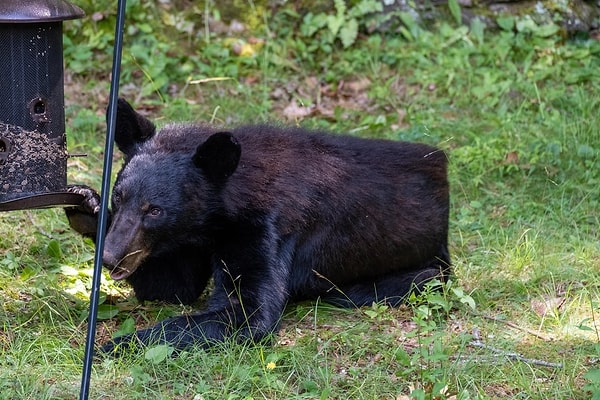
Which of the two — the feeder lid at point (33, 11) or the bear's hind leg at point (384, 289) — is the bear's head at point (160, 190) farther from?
the bear's hind leg at point (384, 289)

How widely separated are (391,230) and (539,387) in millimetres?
1542

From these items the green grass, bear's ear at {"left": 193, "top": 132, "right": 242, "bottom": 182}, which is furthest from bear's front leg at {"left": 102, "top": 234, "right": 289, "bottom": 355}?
bear's ear at {"left": 193, "top": 132, "right": 242, "bottom": 182}

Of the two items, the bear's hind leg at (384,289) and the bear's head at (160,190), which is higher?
the bear's head at (160,190)

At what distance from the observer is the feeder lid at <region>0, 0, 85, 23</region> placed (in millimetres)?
4535

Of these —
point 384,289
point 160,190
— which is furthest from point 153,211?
point 384,289

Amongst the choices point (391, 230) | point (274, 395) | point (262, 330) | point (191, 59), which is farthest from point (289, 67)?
point (274, 395)

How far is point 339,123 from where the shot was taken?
8797 mm

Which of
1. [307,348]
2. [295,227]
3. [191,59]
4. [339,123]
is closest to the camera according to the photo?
[307,348]

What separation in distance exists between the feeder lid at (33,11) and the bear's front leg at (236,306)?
153cm

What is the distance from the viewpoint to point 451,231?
681 cm

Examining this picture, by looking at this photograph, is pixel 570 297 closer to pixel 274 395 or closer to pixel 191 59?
pixel 274 395

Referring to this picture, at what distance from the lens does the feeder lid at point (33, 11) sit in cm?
454

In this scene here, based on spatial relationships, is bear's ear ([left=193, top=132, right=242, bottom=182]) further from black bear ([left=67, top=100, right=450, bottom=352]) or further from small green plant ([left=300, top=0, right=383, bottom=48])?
small green plant ([left=300, top=0, right=383, bottom=48])

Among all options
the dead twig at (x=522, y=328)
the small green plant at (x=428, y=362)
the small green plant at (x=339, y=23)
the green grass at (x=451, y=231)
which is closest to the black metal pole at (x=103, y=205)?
the green grass at (x=451, y=231)
